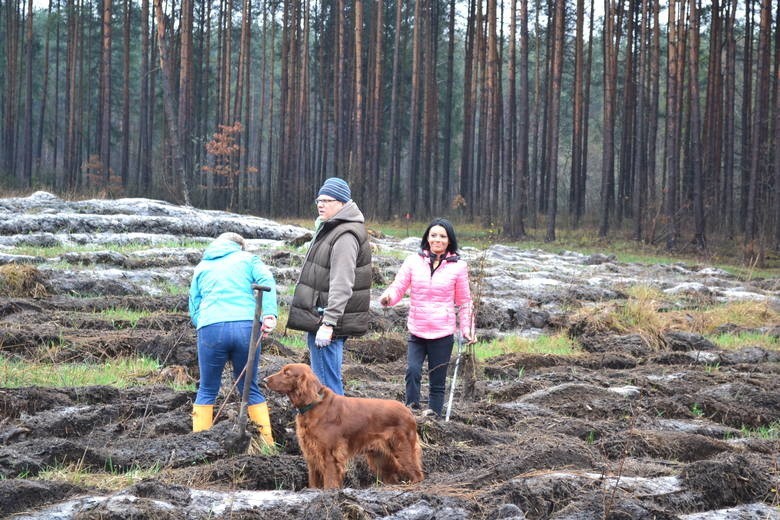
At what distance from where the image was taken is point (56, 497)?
5.04 m

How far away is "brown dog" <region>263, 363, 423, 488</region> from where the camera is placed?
5656 mm

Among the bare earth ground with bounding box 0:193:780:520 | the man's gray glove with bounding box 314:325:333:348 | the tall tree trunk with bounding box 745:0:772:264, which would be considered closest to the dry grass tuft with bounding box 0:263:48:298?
the bare earth ground with bounding box 0:193:780:520

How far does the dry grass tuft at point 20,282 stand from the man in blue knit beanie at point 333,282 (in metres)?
7.83

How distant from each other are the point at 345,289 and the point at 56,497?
242 cm

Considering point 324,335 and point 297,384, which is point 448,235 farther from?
point 297,384

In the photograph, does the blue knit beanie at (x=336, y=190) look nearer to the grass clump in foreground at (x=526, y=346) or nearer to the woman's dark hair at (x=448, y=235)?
the woman's dark hair at (x=448, y=235)

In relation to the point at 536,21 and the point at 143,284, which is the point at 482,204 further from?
the point at 143,284

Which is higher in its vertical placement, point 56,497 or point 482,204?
point 482,204

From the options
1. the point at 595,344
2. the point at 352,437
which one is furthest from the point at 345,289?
the point at 595,344

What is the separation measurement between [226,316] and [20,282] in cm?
789

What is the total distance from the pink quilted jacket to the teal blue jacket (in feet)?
4.61

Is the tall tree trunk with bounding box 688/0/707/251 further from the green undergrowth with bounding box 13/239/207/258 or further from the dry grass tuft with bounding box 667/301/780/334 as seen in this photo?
the green undergrowth with bounding box 13/239/207/258

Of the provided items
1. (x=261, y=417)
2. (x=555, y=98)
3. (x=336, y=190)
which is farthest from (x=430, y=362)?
(x=555, y=98)

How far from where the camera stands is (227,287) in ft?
21.6
